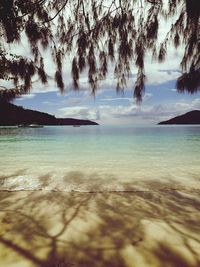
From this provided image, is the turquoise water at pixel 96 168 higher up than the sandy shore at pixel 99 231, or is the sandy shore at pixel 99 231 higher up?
the sandy shore at pixel 99 231

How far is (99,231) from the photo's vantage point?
9.34ft

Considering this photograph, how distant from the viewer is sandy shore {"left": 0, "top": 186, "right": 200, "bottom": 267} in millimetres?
2252

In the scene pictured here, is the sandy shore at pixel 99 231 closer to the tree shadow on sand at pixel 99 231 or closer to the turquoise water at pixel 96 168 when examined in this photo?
the tree shadow on sand at pixel 99 231

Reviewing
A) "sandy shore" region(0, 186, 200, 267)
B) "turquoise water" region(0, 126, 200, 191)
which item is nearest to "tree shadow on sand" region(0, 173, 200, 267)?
→ "sandy shore" region(0, 186, 200, 267)

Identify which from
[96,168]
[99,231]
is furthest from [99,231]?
[96,168]

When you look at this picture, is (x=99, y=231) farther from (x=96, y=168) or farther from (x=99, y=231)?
(x=96, y=168)

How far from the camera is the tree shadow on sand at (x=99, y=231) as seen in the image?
2.26 meters

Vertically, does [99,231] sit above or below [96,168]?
above

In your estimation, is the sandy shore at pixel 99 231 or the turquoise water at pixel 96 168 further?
the turquoise water at pixel 96 168

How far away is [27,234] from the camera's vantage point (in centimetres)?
273

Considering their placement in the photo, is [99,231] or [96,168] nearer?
[99,231]

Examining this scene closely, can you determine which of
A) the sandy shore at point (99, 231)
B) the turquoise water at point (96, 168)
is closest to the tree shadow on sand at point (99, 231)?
the sandy shore at point (99, 231)

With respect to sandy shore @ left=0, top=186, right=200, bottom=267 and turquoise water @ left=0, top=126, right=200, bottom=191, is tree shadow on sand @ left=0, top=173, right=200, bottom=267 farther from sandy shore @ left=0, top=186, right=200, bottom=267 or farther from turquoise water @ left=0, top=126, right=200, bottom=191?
turquoise water @ left=0, top=126, right=200, bottom=191

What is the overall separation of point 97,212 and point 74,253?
123 centimetres
